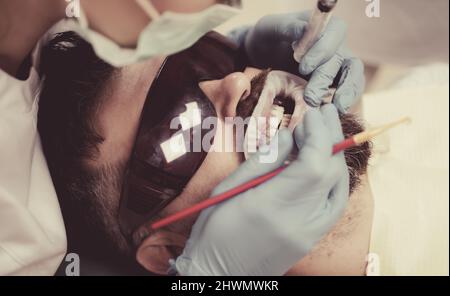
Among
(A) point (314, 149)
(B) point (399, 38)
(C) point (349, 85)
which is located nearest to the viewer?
(A) point (314, 149)

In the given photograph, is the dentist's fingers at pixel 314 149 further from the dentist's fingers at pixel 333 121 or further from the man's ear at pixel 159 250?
the man's ear at pixel 159 250

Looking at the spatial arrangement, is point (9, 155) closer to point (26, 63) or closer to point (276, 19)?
point (26, 63)

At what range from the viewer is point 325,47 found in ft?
2.73

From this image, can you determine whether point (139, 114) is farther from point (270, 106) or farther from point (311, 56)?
point (311, 56)

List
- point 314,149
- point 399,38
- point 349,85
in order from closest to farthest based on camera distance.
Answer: point 314,149, point 349,85, point 399,38

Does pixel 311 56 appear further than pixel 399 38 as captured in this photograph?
No

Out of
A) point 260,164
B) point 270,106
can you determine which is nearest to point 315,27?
point 270,106

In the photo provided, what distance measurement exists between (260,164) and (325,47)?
0.88 feet

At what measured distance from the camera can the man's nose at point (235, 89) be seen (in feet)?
2.65

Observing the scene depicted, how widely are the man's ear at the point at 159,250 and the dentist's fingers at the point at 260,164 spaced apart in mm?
145
